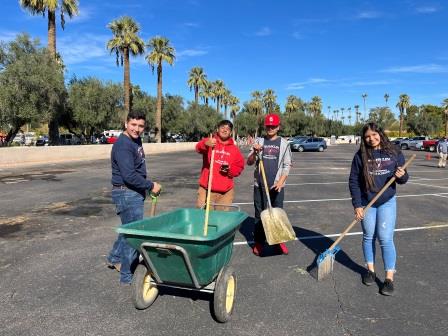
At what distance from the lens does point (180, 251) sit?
3.23m

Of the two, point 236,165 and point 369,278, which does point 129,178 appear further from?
point 369,278

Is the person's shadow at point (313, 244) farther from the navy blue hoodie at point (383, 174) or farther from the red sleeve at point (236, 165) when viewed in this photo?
the red sleeve at point (236, 165)

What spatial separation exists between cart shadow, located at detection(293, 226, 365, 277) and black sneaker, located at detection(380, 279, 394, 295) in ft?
2.07

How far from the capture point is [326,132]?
105 meters

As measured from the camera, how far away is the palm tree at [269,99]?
97500 mm

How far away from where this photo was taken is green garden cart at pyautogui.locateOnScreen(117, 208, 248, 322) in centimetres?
323

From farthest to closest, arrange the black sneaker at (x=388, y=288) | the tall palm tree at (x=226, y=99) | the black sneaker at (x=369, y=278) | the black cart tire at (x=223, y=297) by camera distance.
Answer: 1. the tall palm tree at (x=226, y=99)
2. the black sneaker at (x=369, y=278)
3. the black sneaker at (x=388, y=288)
4. the black cart tire at (x=223, y=297)

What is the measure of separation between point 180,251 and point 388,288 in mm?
2344

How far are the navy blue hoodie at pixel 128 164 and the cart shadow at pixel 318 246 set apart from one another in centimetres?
222

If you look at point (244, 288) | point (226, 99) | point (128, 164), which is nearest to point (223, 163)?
point (128, 164)

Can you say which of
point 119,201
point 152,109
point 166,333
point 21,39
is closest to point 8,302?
point 119,201

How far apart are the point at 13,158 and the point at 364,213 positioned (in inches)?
819

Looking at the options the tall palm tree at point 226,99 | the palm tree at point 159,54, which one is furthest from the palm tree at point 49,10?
the tall palm tree at point 226,99

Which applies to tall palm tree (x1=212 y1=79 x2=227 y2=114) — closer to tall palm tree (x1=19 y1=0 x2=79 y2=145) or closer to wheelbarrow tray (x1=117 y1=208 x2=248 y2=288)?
tall palm tree (x1=19 y1=0 x2=79 y2=145)
